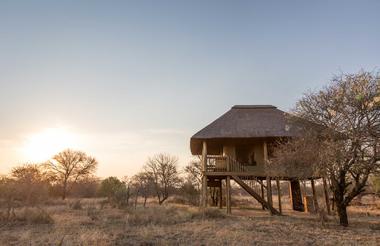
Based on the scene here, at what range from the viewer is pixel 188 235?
9383 mm

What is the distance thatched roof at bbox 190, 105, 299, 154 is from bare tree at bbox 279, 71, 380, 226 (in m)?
3.08

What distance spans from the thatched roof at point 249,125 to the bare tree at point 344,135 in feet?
10.1

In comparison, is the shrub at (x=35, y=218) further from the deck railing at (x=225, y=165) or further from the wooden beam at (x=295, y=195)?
the wooden beam at (x=295, y=195)

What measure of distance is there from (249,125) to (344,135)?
6.91 m

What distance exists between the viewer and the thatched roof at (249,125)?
15844mm

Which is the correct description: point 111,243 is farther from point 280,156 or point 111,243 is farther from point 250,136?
point 250,136

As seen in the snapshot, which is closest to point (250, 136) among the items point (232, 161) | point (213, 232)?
point (232, 161)

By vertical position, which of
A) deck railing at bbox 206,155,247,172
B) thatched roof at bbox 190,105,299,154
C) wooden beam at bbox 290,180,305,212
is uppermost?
thatched roof at bbox 190,105,299,154

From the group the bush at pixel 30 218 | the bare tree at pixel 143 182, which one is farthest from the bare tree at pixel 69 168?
the bush at pixel 30 218

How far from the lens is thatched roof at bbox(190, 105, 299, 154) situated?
624 inches

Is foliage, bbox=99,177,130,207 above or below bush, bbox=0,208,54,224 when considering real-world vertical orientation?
above

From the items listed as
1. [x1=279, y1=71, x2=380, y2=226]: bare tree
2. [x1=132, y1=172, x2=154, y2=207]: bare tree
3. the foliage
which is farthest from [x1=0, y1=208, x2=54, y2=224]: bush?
[x1=132, y1=172, x2=154, y2=207]: bare tree

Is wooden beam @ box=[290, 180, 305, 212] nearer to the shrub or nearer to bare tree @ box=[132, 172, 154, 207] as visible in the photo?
the shrub

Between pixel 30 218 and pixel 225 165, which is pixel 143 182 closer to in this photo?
pixel 225 165
